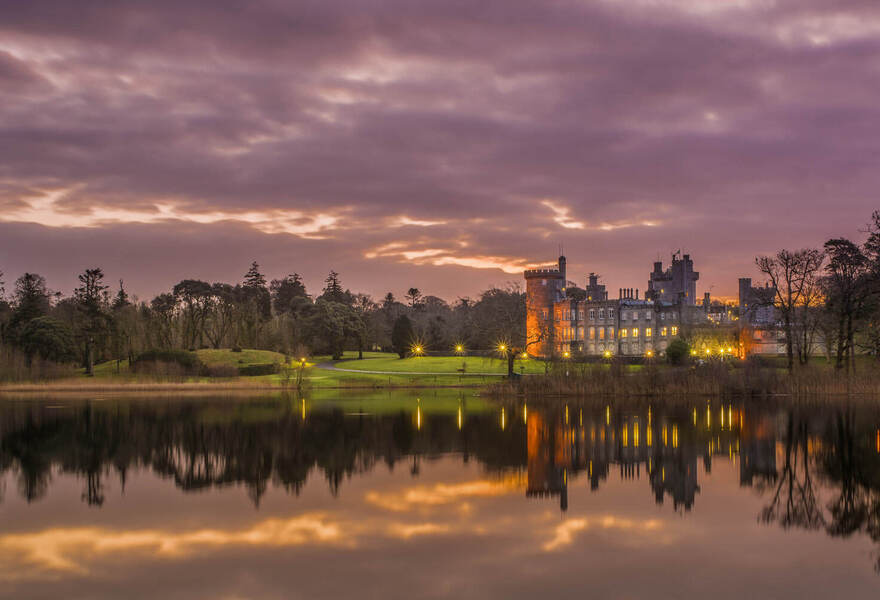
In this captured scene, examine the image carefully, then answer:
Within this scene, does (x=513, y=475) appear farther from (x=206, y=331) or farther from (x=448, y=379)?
(x=206, y=331)

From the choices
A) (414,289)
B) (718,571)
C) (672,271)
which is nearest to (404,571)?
(718,571)

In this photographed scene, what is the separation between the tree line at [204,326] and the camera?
210ft

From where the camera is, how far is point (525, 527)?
15.8 meters

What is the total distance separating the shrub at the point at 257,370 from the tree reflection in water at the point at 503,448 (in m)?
21.8

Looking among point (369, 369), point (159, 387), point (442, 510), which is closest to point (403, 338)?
point (369, 369)

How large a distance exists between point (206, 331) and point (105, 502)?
6576 cm

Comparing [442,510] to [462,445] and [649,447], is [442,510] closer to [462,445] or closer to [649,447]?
[462,445]

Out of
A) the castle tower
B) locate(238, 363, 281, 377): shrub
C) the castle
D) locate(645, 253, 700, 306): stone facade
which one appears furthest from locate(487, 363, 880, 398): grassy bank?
locate(645, 253, 700, 306): stone facade

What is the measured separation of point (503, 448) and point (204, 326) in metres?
63.2

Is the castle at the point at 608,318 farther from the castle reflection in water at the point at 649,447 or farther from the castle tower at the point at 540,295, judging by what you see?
the castle reflection in water at the point at 649,447

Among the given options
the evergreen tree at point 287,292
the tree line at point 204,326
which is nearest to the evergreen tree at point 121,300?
the tree line at point 204,326

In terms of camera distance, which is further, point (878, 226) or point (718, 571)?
point (878, 226)

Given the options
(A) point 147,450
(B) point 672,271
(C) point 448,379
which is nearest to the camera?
(A) point 147,450

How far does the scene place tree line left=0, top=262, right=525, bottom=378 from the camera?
63.9 m
